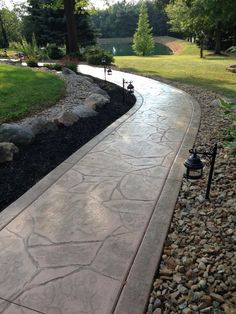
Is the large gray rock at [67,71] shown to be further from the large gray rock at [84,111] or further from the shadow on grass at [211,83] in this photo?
the large gray rock at [84,111]

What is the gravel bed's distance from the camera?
2834 mm

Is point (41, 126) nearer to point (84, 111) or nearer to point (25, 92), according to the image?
point (84, 111)

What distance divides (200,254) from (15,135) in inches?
178

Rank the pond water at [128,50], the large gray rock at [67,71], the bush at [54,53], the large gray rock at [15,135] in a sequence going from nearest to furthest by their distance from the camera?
the large gray rock at [15,135] → the large gray rock at [67,71] → the bush at [54,53] → the pond water at [128,50]

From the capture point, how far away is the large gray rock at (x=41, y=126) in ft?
22.7

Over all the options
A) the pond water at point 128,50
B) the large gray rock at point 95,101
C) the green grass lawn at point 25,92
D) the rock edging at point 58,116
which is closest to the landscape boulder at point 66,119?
the rock edging at point 58,116

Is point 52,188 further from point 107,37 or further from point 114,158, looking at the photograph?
point 107,37

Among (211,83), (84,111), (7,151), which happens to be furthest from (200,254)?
(211,83)

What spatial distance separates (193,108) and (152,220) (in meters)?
6.44

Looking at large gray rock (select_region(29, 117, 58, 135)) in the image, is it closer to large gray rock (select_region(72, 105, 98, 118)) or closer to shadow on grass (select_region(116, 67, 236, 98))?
large gray rock (select_region(72, 105, 98, 118))

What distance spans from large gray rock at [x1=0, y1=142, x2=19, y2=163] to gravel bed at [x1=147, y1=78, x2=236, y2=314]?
331 centimetres

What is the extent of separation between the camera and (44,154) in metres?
6.02

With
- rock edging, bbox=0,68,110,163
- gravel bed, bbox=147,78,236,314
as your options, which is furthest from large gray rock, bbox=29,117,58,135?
gravel bed, bbox=147,78,236,314

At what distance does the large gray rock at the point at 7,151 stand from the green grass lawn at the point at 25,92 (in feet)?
5.90
